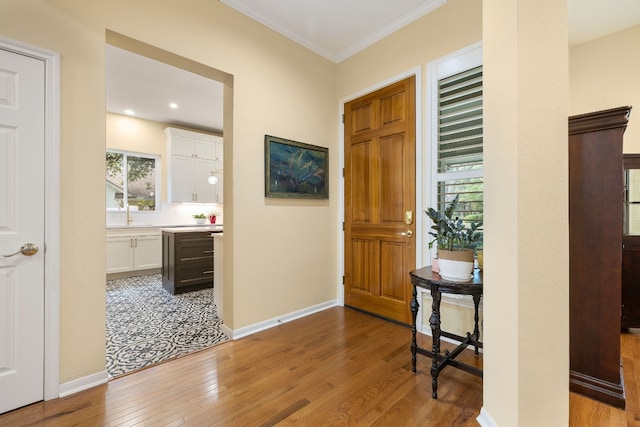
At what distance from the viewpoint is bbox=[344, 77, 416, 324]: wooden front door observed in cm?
286

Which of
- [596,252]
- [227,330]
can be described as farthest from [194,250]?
[596,252]

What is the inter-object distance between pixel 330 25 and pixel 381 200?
190cm

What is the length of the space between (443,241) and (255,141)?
1921 mm

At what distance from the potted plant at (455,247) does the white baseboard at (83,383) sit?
7.90 ft

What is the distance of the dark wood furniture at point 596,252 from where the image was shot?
1.68 metres

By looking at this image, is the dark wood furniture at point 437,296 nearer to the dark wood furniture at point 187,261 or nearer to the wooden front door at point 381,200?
the wooden front door at point 381,200

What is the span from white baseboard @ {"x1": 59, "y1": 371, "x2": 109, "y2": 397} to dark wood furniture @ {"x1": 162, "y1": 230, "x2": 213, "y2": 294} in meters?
2.21

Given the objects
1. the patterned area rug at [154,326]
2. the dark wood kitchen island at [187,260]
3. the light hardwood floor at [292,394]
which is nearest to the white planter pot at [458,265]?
the light hardwood floor at [292,394]

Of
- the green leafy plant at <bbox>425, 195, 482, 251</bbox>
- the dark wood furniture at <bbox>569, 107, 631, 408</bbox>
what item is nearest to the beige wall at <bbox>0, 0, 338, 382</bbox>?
the green leafy plant at <bbox>425, 195, 482, 251</bbox>

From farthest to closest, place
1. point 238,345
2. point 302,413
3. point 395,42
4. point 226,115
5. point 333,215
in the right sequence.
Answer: point 333,215 → point 395,42 → point 226,115 → point 238,345 → point 302,413

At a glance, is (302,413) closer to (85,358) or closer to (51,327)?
(85,358)

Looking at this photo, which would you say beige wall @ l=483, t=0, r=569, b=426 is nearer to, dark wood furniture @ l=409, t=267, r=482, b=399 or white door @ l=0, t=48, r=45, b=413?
dark wood furniture @ l=409, t=267, r=482, b=399

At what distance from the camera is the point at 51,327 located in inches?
70.1

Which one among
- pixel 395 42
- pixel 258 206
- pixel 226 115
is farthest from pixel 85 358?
pixel 395 42
